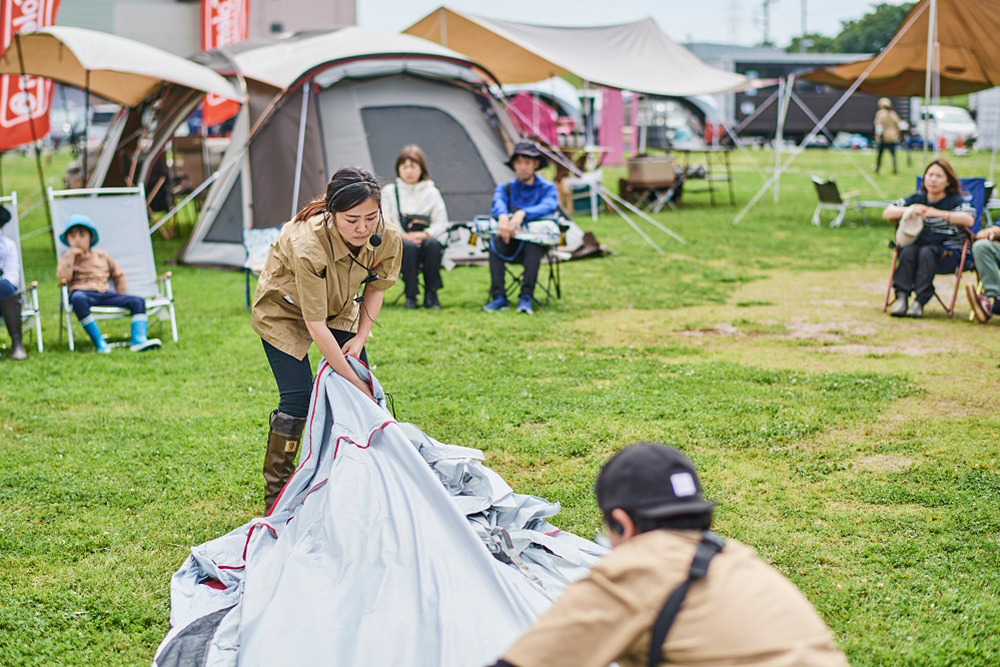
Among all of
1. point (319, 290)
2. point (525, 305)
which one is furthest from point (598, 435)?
point (525, 305)

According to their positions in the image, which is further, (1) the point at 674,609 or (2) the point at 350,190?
(2) the point at 350,190

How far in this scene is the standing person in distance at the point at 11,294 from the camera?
673cm

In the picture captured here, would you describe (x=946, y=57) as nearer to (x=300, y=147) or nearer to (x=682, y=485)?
(x=300, y=147)

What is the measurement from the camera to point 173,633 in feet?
10.2

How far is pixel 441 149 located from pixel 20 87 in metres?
6.03

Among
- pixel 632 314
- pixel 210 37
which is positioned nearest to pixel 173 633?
pixel 632 314

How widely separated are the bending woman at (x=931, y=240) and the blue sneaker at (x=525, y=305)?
9.35ft

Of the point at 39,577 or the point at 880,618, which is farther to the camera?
the point at 39,577

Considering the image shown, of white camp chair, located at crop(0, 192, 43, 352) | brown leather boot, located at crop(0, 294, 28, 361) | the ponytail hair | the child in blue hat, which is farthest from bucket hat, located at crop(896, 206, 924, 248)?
brown leather boot, located at crop(0, 294, 28, 361)

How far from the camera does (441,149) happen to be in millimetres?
11039

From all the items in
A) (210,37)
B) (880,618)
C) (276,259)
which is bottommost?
(880,618)

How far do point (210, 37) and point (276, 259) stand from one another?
47.5ft

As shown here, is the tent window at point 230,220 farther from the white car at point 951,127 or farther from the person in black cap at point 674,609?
the white car at point 951,127

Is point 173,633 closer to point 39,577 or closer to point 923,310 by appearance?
point 39,577
